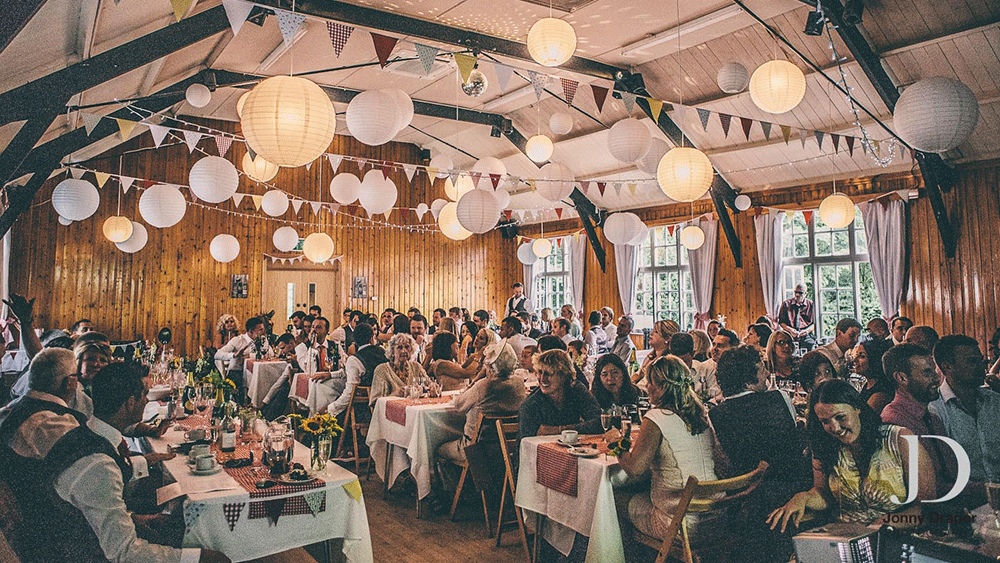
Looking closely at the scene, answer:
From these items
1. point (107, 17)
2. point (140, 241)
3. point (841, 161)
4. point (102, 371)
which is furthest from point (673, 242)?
point (102, 371)

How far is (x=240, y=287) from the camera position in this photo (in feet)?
38.3

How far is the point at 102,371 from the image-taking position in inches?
106

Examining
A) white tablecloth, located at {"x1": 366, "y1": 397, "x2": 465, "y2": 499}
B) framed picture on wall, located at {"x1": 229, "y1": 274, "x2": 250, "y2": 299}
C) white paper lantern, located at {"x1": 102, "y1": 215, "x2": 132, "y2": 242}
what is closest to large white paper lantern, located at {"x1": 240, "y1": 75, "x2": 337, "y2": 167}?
white tablecloth, located at {"x1": 366, "y1": 397, "x2": 465, "y2": 499}

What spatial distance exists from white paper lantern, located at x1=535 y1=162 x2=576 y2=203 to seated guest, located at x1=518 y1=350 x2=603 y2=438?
193 inches

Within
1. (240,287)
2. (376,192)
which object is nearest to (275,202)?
(376,192)

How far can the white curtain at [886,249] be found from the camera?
8797mm

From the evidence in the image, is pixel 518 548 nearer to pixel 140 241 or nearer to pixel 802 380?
pixel 802 380

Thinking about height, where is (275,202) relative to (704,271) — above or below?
above

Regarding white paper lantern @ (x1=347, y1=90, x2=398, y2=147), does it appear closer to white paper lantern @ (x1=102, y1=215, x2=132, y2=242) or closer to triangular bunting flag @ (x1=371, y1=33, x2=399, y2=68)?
triangular bunting flag @ (x1=371, y1=33, x2=399, y2=68)

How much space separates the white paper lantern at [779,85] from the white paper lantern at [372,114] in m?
2.72

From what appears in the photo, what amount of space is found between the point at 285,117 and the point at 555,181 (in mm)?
5560

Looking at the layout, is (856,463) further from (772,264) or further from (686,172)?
(772,264)

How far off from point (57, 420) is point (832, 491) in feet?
9.05

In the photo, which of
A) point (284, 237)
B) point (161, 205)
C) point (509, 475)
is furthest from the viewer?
point (284, 237)
